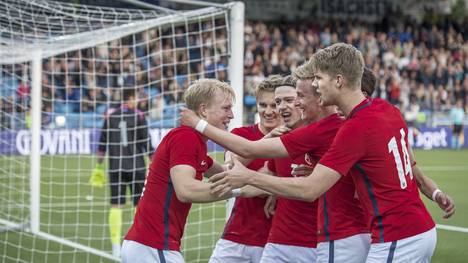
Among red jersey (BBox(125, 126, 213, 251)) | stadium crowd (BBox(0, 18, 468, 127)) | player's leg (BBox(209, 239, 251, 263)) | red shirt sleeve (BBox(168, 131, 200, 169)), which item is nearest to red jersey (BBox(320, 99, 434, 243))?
red shirt sleeve (BBox(168, 131, 200, 169))

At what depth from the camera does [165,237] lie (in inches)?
200

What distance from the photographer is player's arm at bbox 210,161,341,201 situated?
173 inches

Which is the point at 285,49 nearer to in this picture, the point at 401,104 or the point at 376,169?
the point at 401,104

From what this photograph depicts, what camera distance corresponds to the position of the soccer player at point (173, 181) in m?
4.90

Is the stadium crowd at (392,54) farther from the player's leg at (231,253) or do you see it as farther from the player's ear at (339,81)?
the player's ear at (339,81)

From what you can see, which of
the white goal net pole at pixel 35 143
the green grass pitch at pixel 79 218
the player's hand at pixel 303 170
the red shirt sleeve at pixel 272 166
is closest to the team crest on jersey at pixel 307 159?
the player's hand at pixel 303 170

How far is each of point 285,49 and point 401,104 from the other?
5378 mm

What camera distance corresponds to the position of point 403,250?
Answer: 14.7 ft

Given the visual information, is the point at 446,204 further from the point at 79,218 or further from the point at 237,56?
the point at 79,218

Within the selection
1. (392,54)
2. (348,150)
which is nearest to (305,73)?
(348,150)

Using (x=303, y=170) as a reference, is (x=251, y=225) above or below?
below

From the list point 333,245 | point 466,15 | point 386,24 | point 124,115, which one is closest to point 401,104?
point 386,24

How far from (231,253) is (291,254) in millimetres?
687

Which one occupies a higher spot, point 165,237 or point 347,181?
point 347,181
